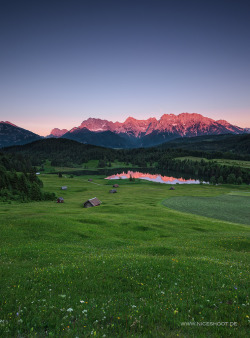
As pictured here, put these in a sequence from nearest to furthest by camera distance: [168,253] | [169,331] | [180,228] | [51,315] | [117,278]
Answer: [169,331]
[51,315]
[117,278]
[168,253]
[180,228]

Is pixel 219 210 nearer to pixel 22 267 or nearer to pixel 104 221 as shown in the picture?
pixel 104 221

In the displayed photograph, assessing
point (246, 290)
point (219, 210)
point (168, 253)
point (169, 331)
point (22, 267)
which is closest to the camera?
point (169, 331)

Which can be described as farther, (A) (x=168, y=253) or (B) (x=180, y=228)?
(B) (x=180, y=228)

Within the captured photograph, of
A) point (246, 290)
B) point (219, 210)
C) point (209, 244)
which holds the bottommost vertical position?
point (219, 210)

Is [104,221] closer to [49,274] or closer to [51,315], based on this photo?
[49,274]

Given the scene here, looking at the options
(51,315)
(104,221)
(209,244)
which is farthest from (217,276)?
(104,221)

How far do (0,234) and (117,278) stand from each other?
22.7 meters

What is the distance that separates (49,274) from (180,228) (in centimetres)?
3370

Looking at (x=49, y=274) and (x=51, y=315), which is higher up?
(x=51, y=315)

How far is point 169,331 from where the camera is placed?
694cm

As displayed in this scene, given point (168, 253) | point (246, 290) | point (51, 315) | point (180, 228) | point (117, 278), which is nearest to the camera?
point (51, 315)

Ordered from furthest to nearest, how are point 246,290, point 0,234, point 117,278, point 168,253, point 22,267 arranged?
point 0,234
point 168,253
point 22,267
point 117,278
point 246,290

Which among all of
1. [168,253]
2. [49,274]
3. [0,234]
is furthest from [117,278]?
[0,234]

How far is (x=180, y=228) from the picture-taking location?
40750 mm
